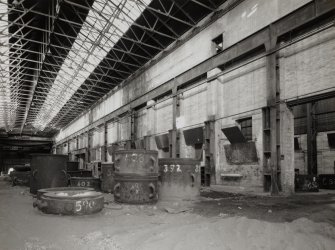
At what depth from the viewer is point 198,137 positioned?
15117 millimetres

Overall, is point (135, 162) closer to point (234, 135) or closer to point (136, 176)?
point (136, 176)

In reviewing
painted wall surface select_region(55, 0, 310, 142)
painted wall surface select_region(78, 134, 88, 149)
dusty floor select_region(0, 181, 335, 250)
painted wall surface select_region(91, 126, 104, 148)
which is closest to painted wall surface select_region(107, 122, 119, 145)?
painted wall surface select_region(91, 126, 104, 148)

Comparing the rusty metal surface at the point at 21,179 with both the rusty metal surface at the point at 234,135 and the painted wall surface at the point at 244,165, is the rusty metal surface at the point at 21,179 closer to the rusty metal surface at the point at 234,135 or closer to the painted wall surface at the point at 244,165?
the painted wall surface at the point at 244,165

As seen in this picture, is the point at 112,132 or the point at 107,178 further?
the point at 112,132

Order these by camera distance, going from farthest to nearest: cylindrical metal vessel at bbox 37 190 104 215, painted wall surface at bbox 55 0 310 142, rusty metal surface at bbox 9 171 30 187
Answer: rusty metal surface at bbox 9 171 30 187 → painted wall surface at bbox 55 0 310 142 → cylindrical metal vessel at bbox 37 190 104 215

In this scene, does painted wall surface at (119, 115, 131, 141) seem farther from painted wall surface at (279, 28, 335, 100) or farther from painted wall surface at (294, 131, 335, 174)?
painted wall surface at (279, 28, 335, 100)

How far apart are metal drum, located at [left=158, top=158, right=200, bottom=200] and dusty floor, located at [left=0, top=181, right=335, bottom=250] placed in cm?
208

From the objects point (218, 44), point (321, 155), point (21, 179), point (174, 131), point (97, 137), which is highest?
point (218, 44)

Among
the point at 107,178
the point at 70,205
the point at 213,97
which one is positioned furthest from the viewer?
the point at 213,97

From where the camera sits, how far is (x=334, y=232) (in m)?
4.64

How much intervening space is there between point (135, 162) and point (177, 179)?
1.74 metres

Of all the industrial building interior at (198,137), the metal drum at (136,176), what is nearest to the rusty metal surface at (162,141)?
the industrial building interior at (198,137)

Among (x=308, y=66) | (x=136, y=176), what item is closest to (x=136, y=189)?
(x=136, y=176)

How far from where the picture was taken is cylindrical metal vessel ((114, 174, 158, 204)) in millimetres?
7656
